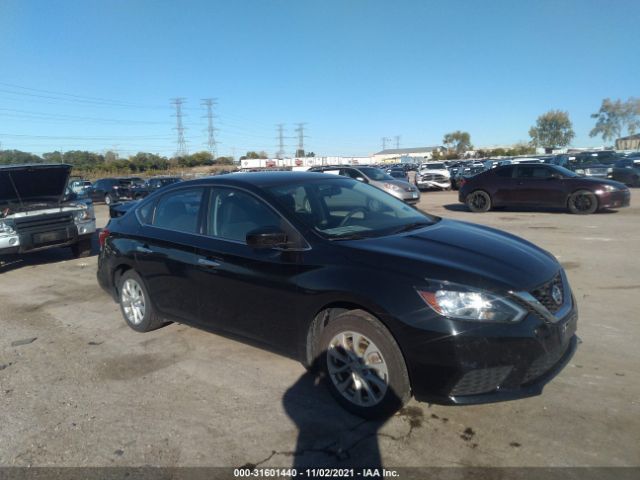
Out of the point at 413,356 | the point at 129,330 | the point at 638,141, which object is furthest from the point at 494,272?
the point at 638,141

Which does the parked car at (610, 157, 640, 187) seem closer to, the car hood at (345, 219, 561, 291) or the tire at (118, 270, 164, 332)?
the car hood at (345, 219, 561, 291)

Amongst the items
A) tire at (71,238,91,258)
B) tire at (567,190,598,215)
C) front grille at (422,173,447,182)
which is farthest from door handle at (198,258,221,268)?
front grille at (422,173,447,182)

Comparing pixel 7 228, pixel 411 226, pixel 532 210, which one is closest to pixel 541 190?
pixel 532 210

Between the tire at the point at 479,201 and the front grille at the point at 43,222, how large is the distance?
11655mm

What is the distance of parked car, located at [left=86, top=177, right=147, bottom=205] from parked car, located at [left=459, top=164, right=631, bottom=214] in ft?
65.4

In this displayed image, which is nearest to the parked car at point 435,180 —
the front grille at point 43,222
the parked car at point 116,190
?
the parked car at point 116,190

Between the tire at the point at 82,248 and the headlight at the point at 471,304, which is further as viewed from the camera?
the tire at the point at 82,248

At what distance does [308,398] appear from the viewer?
3.57 m

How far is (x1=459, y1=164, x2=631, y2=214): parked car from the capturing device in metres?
13.4

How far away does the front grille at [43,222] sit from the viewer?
8.38 meters

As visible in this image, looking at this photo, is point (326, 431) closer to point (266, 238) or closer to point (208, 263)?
point (266, 238)

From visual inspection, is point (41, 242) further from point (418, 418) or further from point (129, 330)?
point (418, 418)

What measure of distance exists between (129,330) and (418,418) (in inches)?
134

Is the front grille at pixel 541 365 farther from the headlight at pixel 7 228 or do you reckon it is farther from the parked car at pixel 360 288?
the headlight at pixel 7 228
